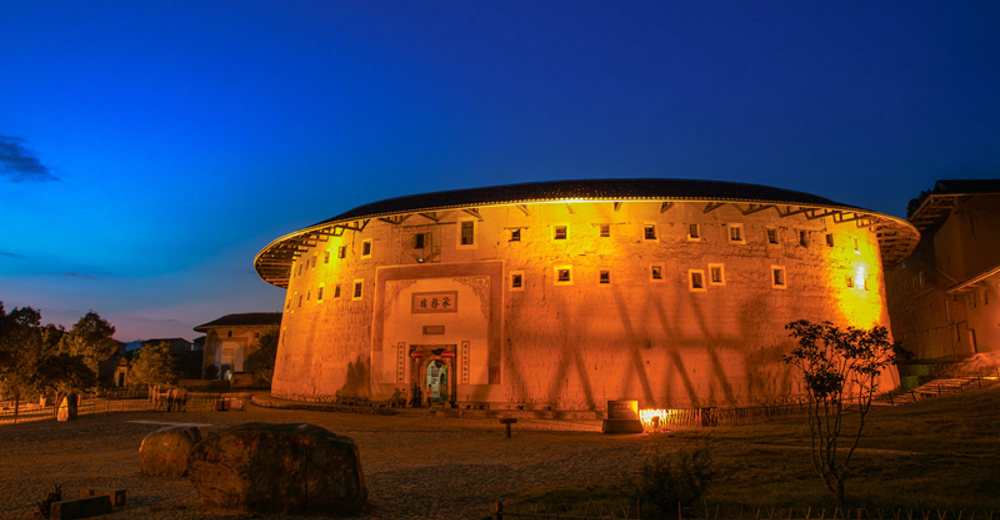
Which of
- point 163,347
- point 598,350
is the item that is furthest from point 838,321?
point 163,347

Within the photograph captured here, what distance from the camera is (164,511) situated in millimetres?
8211

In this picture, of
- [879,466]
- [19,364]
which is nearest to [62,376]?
[19,364]

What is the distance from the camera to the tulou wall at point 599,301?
2511 centimetres

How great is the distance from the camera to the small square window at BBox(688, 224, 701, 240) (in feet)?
86.7

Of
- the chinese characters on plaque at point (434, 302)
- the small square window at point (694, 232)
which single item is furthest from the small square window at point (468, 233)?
the small square window at point (694, 232)

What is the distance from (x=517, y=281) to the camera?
26.7 metres

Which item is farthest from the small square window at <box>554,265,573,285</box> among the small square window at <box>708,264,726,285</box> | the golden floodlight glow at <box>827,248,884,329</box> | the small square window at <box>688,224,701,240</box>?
the golden floodlight glow at <box>827,248,884,329</box>

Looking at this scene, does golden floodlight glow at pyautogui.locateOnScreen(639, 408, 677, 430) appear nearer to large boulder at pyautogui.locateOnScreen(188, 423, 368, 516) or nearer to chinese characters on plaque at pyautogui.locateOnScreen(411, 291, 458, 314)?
chinese characters on plaque at pyautogui.locateOnScreen(411, 291, 458, 314)

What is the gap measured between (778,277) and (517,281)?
11875 mm

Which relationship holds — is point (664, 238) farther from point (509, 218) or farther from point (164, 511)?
point (164, 511)

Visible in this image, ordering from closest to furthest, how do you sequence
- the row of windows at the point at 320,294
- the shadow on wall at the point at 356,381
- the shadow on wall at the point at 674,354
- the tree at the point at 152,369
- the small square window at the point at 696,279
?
the shadow on wall at the point at 674,354
the small square window at the point at 696,279
the shadow on wall at the point at 356,381
the row of windows at the point at 320,294
the tree at the point at 152,369

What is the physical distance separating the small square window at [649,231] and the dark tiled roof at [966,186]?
19388 mm

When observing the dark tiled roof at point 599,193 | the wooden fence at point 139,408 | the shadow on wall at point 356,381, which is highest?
the dark tiled roof at point 599,193

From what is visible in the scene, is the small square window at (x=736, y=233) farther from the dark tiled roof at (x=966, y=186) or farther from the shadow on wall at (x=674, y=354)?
the dark tiled roof at (x=966, y=186)
